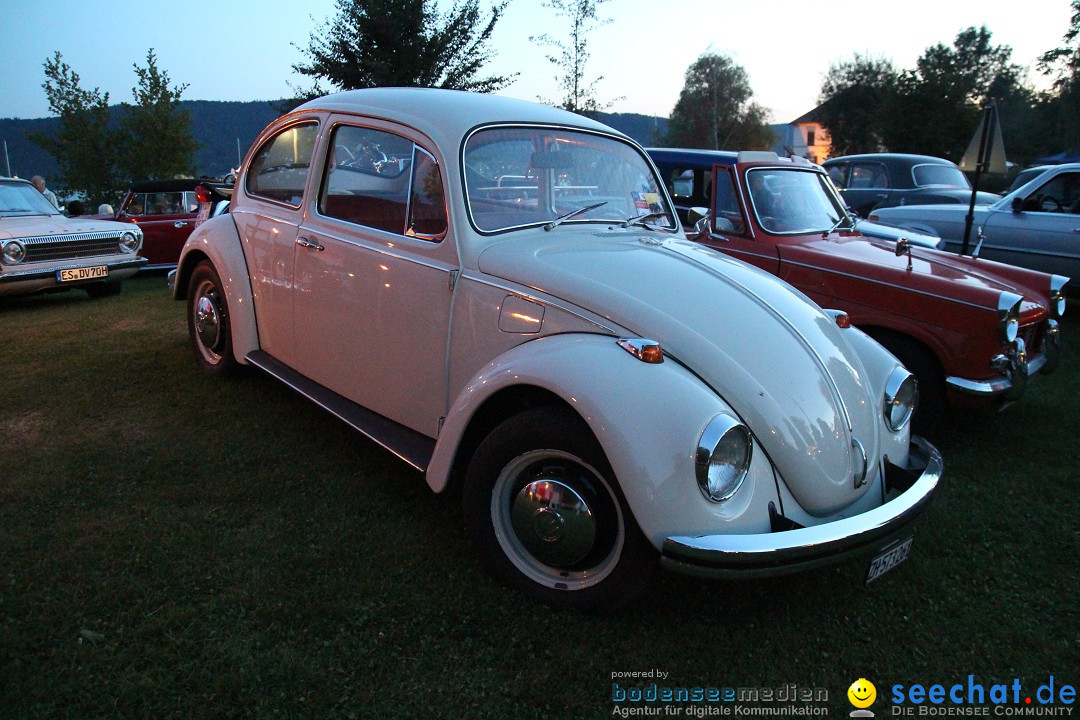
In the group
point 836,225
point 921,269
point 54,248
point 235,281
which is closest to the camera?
point 235,281

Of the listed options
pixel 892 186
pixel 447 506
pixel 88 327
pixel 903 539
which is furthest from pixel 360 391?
pixel 892 186

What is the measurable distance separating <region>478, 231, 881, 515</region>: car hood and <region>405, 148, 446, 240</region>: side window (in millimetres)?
327

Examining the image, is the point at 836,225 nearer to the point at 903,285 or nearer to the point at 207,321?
the point at 903,285

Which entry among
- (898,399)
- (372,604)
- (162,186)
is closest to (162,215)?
(162,186)

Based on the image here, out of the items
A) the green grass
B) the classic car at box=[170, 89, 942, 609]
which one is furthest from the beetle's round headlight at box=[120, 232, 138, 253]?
the classic car at box=[170, 89, 942, 609]

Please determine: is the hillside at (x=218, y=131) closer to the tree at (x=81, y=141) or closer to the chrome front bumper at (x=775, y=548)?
the tree at (x=81, y=141)

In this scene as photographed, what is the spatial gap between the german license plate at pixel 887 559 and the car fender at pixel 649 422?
0.45m

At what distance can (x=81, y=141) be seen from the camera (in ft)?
56.6

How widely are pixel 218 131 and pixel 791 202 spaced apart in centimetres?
8587

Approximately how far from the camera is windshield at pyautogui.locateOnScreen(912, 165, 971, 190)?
10.7 m

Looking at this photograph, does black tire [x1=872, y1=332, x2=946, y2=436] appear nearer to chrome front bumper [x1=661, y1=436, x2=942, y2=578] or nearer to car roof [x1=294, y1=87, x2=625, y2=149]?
car roof [x1=294, y1=87, x2=625, y2=149]

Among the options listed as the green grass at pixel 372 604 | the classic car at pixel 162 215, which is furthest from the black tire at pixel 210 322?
the classic car at pixel 162 215

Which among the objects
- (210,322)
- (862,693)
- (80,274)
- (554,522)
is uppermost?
(210,322)

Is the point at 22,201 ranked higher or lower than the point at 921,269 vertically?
higher
